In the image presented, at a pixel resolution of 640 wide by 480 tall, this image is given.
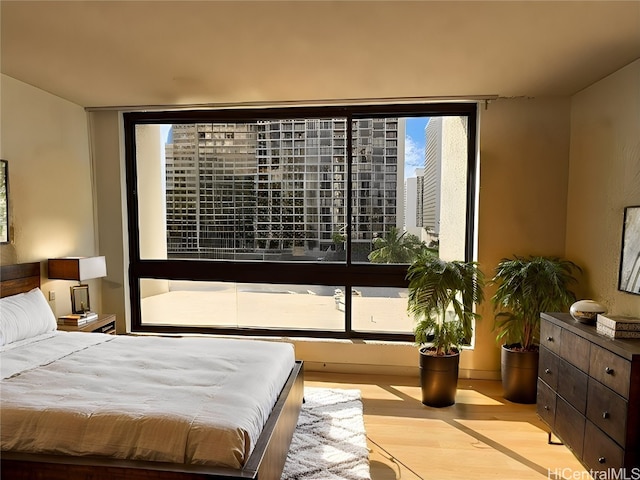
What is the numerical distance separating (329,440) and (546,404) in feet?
4.95

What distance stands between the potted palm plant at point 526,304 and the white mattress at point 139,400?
193 centimetres

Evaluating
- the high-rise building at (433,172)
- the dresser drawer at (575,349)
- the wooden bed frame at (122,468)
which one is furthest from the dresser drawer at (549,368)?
the wooden bed frame at (122,468)

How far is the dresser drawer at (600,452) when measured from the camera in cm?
189

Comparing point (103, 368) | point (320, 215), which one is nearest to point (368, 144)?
point (320, 215)

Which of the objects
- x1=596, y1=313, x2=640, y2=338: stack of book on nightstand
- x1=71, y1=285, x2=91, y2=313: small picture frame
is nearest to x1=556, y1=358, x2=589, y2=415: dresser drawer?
x1=596, y1=313, x2=640, y2=338: stack of book on nightstand

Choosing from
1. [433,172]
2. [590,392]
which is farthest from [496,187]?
[590,392]

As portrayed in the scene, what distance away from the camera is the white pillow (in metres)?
2.60

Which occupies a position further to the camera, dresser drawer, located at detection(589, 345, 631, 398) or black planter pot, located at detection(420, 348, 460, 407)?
black planter pot, located at detection(420, 348, 460, 407)

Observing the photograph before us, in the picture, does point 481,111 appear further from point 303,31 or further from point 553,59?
point 303,31

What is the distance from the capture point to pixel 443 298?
310 centimetres

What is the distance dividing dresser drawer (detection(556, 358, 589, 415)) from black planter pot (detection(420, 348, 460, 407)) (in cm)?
81

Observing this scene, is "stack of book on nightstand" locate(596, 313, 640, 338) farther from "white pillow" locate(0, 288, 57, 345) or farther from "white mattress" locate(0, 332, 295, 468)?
"white pillow" locate(0, 288, 57, 345)

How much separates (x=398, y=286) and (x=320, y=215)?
1.08 m

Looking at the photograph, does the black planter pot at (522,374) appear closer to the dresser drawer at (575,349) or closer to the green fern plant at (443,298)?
the green fern plant at (443,298)
